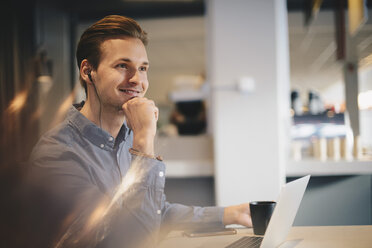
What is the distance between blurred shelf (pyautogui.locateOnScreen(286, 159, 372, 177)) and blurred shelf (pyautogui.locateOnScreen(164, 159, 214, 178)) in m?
0.55

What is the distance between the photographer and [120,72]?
927 mm

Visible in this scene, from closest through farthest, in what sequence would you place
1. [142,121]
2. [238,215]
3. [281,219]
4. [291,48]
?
[281,219], [142,121], [238,215], [291,48]

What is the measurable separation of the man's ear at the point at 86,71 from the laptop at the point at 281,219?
520 millimetres

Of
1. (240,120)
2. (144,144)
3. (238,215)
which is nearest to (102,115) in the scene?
(144,144)

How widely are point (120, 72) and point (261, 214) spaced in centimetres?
49

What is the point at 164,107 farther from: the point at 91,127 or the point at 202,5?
the point at 91,127

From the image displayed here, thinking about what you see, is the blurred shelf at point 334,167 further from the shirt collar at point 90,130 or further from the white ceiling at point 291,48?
the white ceiling at point 291,48

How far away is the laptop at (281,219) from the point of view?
75 cm

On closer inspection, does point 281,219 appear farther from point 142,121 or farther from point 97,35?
point 97,35

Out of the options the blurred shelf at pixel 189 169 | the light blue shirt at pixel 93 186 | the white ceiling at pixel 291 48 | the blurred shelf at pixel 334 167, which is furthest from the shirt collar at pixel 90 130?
the white ceiling at pixel 291 48

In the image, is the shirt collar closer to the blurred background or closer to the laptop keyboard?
the laptop keyboard

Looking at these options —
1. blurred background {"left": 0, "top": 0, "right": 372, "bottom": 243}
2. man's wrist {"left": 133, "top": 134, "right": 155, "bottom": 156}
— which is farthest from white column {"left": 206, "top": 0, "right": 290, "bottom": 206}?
man's wrist {"left": 133, "top": 134, "right": 155, "bottom": 156}

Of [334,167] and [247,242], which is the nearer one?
[247,242]

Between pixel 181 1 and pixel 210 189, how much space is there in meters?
2.27
